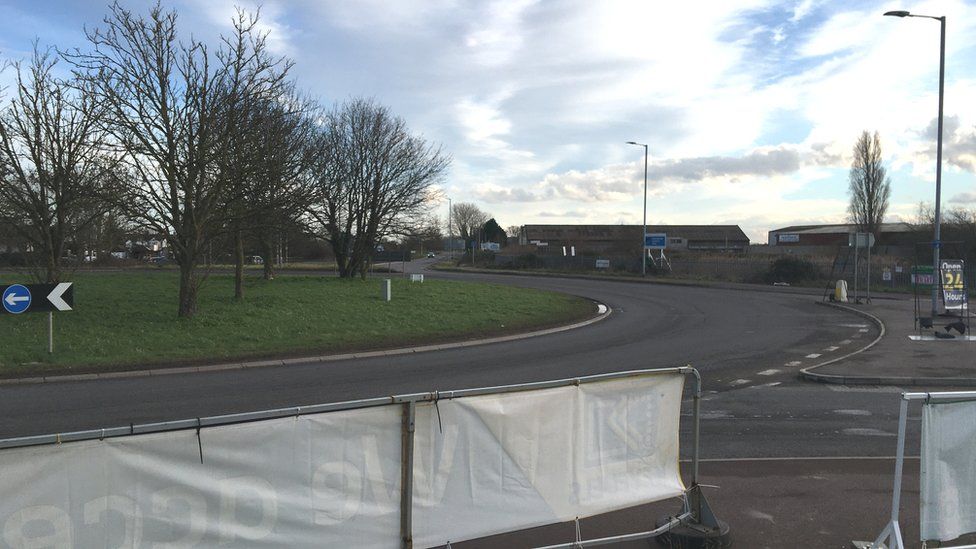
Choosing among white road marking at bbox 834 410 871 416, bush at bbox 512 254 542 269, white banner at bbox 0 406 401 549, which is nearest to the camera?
white banner at bbox 0 406 401 549

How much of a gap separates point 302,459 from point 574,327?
53.6 ft

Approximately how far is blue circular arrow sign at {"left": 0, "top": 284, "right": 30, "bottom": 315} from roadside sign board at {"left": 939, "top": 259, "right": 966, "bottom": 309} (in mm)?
21498

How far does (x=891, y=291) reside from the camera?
36.4m

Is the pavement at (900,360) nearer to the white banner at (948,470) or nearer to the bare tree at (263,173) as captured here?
the white banner at (948,470)

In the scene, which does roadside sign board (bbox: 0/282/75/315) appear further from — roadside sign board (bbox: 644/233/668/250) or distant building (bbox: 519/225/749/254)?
distant building (bbox: 519/225/749/254)

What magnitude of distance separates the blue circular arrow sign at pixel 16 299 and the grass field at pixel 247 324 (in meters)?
0.86

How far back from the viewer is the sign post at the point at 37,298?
13219mm

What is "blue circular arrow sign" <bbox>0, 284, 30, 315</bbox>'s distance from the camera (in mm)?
13203

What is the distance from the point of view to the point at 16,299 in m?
13.2

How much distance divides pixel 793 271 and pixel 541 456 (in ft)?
137

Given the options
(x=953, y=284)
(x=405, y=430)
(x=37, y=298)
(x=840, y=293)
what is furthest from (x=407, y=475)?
(x=840, y=293)

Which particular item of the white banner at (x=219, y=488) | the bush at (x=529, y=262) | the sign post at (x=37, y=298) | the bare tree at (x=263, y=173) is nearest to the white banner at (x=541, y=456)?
the white banner at (x=219, y=488)

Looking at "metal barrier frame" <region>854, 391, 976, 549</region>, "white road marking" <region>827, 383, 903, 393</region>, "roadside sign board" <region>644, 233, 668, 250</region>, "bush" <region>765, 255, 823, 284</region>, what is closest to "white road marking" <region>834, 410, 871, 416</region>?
"white road marking" <region>827, 383, 903, 393</region>

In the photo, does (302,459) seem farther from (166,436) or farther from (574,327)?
(574,327)
